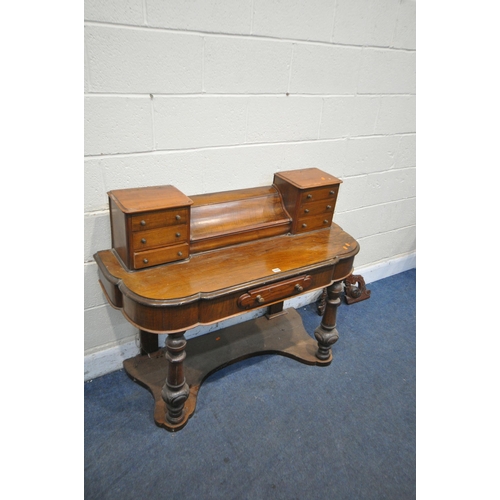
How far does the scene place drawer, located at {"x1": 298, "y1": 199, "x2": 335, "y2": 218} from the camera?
6.10 ft

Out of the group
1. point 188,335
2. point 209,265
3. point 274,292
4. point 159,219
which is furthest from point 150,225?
point 188,335

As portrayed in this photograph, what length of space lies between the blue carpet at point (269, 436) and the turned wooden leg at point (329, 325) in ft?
0.38

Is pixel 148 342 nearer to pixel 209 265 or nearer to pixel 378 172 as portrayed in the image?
pixel 209 265

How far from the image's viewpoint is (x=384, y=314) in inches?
107

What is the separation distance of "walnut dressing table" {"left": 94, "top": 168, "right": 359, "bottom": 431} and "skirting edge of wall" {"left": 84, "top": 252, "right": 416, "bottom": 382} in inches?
2.0

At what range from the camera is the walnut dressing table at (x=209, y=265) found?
1.44 metres

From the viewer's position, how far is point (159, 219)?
147 cm

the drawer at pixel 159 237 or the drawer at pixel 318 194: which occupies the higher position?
the drawer at pixel 318 194

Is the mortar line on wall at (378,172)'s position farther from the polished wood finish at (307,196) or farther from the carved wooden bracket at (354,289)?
the carved wooden bracket at (354,289)

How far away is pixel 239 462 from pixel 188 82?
167 cm

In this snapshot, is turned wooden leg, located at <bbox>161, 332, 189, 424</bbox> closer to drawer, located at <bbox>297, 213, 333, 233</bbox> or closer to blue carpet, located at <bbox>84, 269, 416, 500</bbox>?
blue carpet, located at <bbox>84, 269, 416, 500</bbox>

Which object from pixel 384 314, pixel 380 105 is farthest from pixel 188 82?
pixel 384 314

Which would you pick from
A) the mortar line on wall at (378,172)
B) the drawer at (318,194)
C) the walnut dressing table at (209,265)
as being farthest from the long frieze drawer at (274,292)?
the mortar line on wall at (378,172)

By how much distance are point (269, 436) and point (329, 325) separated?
0.66 m
